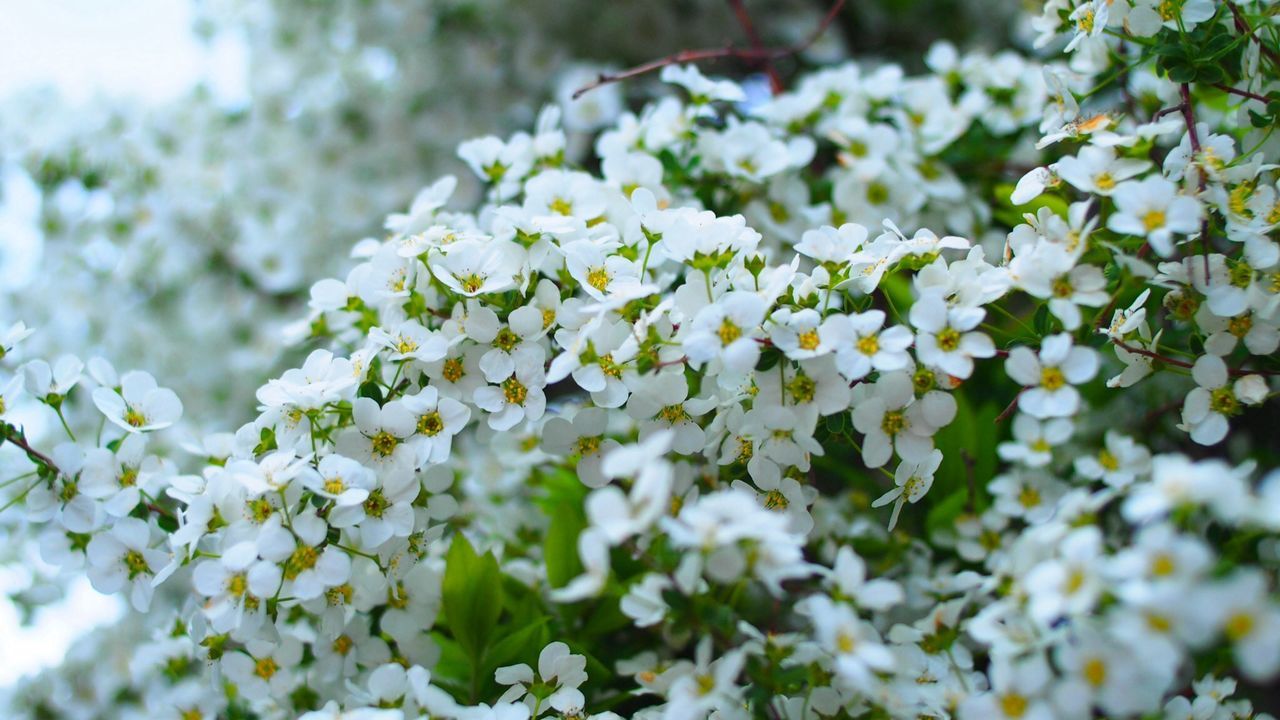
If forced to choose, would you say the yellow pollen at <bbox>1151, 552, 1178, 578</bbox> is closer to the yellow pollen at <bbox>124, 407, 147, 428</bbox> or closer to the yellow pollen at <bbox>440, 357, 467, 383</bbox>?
the yellow pollen at <bbox>440, 357, 467, 383</bbox>

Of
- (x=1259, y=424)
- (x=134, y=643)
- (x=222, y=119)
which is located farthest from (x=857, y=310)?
(x=222, y=119)

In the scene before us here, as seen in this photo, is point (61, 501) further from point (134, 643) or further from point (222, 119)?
point (222, 119)

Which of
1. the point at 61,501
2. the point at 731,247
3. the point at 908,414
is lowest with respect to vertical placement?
the point at 61,501

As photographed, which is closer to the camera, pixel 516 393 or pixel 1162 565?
pixel 1162 565

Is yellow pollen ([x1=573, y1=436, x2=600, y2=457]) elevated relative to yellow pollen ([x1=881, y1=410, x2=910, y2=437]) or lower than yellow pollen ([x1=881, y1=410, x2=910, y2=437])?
lower

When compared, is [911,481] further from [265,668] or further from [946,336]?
[265,668]

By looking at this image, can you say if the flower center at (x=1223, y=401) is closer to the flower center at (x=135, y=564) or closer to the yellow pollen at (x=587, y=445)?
the yellow pollen at (x=587, y=445)

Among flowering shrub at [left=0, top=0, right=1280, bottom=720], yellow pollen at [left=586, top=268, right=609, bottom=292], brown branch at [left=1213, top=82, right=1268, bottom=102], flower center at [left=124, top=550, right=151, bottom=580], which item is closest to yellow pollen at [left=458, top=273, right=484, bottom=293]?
flowering shrub at [left=0, top=0, right=1280, bottom=720]

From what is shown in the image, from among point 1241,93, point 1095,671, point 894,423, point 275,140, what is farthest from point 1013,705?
point 275,140
